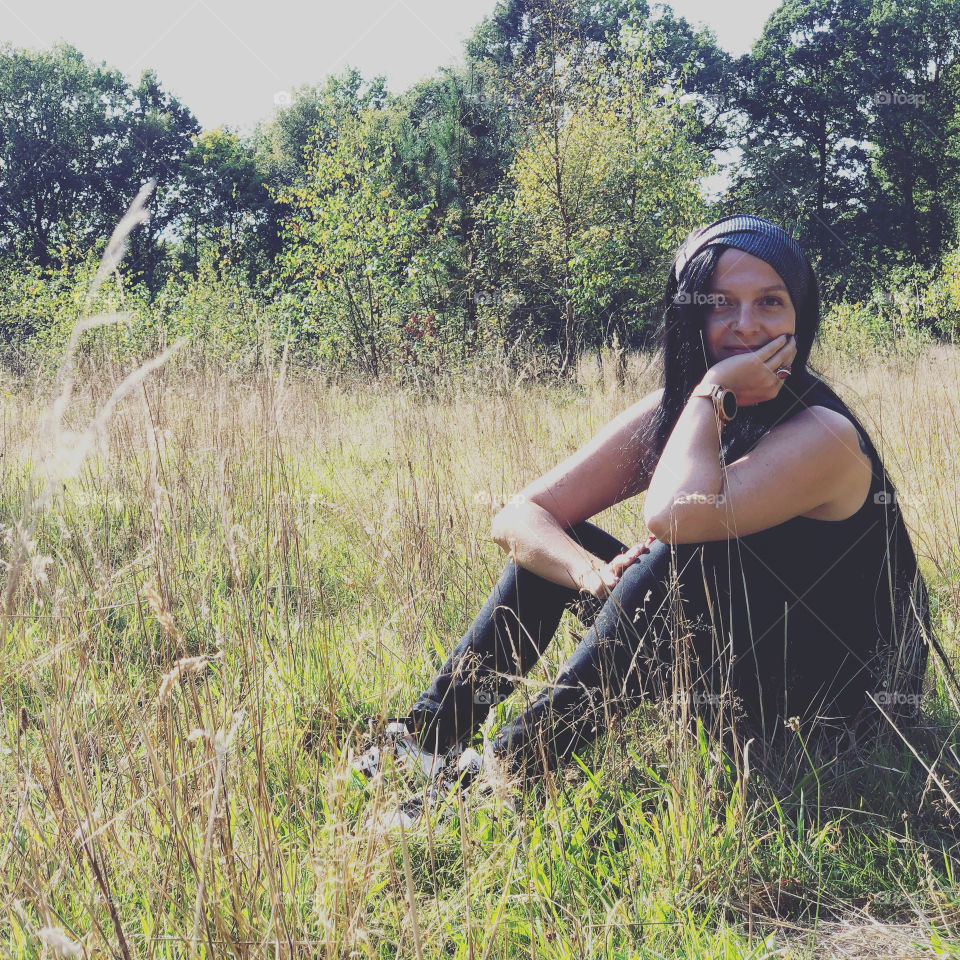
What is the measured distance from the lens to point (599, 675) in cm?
167

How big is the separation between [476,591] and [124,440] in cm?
150

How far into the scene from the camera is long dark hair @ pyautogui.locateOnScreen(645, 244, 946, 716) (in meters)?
1.77

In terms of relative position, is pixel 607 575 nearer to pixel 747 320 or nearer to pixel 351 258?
pixel 747 320

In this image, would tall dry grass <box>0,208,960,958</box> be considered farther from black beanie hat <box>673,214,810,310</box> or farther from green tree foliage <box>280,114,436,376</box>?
green tree foliage <box>280,114,436,376</box>

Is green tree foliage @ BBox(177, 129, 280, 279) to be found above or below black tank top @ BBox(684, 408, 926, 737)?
above

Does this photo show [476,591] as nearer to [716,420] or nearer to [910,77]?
[716,420]

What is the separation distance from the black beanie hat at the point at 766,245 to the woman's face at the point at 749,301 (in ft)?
0.06

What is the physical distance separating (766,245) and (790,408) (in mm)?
398

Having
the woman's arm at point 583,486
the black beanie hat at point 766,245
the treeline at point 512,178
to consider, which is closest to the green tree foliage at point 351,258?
the treeline at point 512,178

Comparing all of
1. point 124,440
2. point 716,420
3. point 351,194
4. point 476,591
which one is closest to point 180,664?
point 716,420

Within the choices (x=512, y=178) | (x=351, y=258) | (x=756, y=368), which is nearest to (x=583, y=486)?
(x=756, y=368)

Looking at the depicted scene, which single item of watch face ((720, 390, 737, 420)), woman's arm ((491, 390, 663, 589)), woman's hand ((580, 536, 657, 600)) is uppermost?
watch face ((720, 390, 737, 420))

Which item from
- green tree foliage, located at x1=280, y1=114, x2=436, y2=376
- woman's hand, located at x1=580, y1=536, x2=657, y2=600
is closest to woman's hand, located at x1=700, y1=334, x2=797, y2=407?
woman's hand, located at x1=580, y1=536, x2=657, y2=600

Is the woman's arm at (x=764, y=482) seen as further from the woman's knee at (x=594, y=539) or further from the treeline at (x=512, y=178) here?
the treeline at (x=512, y=178)
